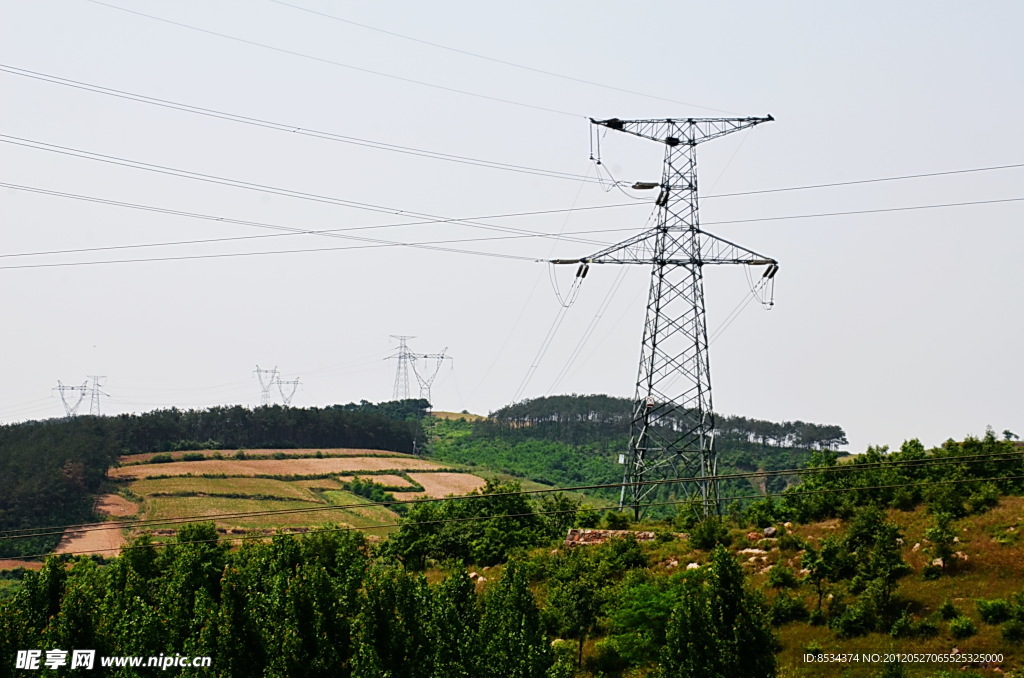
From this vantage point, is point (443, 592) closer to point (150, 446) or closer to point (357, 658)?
point (357, 658)

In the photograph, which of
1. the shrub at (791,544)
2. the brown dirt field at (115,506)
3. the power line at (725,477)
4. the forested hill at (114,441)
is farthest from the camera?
the forested hill at (114,441)

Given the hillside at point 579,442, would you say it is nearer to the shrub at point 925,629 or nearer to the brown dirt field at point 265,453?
the brown dirt field at point 265,453

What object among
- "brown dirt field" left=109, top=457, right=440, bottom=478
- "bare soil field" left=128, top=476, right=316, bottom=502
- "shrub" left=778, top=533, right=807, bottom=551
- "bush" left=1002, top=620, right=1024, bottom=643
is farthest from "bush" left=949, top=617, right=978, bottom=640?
"brown dirt field" left=109, top=457, right=440, bottom=478

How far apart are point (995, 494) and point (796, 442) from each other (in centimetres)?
12346

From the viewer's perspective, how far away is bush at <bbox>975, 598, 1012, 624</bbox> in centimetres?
3453

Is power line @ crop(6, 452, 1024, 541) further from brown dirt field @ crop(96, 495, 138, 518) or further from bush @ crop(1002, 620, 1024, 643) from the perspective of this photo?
bush @ crop(1002, 620, 1024, 643)

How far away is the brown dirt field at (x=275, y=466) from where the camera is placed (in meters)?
111

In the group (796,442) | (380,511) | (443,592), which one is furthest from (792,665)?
(796,442)

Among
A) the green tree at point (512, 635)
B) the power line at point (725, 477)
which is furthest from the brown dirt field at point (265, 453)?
the green tree at point (512, 635)

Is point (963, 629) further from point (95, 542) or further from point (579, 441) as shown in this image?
point (579, 441)

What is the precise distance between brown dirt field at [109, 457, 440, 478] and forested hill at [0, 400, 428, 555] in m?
4.41

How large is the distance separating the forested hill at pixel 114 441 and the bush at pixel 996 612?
8501 cm

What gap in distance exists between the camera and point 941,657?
3366cm

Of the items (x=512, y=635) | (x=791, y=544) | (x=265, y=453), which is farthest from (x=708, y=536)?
(x=265, y=453)
